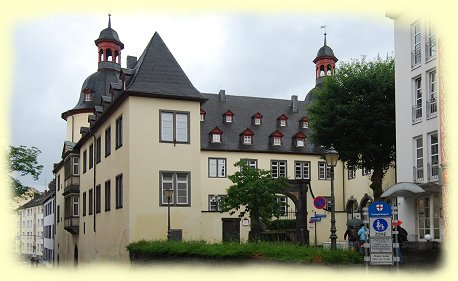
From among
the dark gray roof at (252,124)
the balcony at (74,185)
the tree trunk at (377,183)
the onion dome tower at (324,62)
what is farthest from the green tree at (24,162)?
the onion dome tower at (324,62)

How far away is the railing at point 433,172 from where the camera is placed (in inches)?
1108

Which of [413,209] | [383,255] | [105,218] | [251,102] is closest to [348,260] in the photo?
[383,255]

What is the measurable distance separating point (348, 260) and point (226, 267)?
12.6ft

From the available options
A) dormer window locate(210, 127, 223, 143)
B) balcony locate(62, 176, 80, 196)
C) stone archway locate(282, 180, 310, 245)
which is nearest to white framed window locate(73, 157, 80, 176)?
balcony locate(62, 176, 80, 196)

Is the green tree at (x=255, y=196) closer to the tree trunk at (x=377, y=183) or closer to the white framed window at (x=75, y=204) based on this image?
the tree trunk at (x=377, y=183)

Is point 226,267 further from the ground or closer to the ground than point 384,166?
closer to the ground

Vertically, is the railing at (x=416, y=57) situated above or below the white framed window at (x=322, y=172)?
above

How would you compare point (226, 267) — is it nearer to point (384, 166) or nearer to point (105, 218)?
point (105, 218)

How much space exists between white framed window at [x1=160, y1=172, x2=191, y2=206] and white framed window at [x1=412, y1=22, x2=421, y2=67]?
12954mm

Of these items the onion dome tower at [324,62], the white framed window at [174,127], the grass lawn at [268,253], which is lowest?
the grass lawn at [268,253]

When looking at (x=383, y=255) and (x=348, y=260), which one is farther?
(x=348, y=260)

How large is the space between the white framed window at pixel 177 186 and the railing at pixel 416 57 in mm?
12857

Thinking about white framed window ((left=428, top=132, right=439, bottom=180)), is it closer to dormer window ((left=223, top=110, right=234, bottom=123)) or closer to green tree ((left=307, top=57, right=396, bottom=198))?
green tree ((left=307, top=57, right=396, bottom=198))

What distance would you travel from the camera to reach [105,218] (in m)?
34.8
